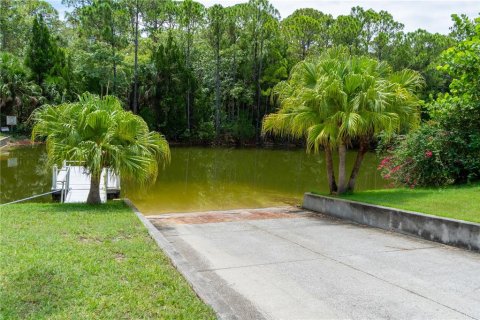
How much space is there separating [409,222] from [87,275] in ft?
19.9

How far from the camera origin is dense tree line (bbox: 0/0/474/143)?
3884cm

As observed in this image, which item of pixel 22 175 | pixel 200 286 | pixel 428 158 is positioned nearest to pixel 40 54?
pixel 22 175

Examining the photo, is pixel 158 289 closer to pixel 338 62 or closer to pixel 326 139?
pixel 326 139

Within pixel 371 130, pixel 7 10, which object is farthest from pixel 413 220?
pixel 7 10

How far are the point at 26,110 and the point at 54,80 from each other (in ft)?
11.9

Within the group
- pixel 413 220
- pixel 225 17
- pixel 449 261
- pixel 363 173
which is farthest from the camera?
pixel 225 17

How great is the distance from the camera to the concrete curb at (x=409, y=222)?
725 cm

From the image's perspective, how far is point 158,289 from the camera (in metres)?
4.62

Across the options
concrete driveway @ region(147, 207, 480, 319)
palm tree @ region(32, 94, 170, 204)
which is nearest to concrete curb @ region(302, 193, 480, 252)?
concrete driveway @ region(147, 207, 480, 319)

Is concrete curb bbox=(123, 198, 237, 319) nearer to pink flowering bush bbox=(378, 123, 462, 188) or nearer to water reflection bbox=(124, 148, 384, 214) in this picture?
water reflection bbox=(124, 148, 384, 214)

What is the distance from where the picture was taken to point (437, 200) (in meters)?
9.60

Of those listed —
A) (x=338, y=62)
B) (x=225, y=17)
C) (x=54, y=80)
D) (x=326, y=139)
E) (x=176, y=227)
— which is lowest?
(x=176, y=227)

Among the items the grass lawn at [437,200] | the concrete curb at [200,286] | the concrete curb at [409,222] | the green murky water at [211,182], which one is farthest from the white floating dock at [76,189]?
the grass lawn at [437,200]

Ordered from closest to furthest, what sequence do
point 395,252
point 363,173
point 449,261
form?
point 449,261, point 395,252, point 363,173
